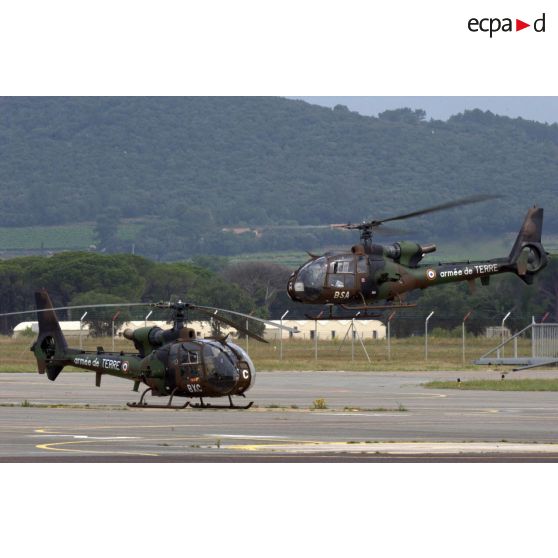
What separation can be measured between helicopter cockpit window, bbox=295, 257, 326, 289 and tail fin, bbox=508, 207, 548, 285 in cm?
755

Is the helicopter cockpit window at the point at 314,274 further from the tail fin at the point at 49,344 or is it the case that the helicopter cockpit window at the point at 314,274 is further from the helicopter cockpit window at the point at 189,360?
the helicopter cockpit window at the point at 189,360

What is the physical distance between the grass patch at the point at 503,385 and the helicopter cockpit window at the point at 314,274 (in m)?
9.84

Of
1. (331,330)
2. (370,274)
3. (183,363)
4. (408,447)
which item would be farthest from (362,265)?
(331,330)

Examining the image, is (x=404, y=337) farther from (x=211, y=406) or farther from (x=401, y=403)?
(x=211, y=406)

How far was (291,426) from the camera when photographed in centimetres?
3762

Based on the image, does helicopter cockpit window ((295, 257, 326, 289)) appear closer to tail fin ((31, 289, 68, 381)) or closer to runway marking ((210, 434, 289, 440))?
tail fin ((31, 289, 68, 381))

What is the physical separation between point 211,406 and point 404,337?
59069mm

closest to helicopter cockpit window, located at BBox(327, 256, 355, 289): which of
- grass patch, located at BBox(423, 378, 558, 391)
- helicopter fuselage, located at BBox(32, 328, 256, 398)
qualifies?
grass patch, located at BBox(423, 378, 558, 391)

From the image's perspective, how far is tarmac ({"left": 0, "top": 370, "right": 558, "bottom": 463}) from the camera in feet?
98.3

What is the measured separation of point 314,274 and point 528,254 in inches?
338

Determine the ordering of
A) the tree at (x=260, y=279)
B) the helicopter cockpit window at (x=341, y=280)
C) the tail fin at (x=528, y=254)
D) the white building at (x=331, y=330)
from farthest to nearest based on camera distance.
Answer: the tree at (x=260, y=279)
the white building at (x=331, y=330)
the tail fin at (x=528, y=254)
the helicopter cockpit window at (x=341, y=280)

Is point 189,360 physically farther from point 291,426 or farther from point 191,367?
point 291,426

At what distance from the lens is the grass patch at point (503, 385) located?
55.9 m

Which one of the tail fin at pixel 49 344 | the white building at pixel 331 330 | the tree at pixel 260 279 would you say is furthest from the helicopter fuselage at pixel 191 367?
the tree at pixel 260 279
